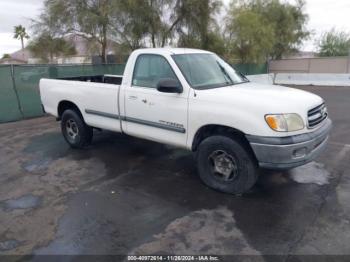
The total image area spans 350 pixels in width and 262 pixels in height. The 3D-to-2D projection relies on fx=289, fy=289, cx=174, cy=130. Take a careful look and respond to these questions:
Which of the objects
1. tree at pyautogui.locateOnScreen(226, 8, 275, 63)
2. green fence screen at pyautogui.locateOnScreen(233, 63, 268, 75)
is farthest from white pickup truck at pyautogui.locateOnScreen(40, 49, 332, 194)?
tree at pyautogui.locateOnScreen(226, 8, 275, 63)

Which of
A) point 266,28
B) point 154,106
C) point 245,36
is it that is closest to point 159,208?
point 154,106

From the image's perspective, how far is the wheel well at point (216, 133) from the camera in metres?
3.80

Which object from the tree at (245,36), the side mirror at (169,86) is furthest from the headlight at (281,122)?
the tree at (245,36)

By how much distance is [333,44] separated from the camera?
30047mm

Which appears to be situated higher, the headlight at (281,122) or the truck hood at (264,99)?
the truck hood at (264,99)

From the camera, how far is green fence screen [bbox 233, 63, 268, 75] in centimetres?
1867

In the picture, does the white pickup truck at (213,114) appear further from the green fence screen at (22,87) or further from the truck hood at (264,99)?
the green fence screen at (22,87)

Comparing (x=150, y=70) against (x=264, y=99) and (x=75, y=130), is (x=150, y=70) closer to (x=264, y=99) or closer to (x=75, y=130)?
(x=264, y=99)

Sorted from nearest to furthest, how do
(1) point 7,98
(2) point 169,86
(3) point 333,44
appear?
(2) point 169,86
(1) point 7,98
(3) point 333,44

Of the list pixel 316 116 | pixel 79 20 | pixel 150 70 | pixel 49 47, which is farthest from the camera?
pixel 49 47

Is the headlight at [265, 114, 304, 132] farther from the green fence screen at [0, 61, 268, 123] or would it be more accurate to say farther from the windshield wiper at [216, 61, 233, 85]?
the green fence screen at [0, 61, 268, 123]

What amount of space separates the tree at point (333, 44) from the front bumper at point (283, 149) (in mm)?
30868

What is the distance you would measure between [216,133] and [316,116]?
51.6 inches

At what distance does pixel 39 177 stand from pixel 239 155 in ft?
10.6
